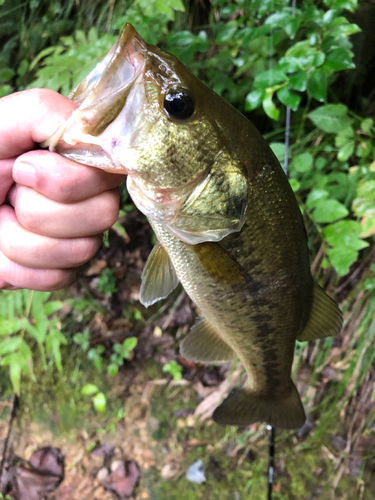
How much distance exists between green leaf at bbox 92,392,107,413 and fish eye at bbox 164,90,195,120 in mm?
1790

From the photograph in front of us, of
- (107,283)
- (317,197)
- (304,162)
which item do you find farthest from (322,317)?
(107,283)

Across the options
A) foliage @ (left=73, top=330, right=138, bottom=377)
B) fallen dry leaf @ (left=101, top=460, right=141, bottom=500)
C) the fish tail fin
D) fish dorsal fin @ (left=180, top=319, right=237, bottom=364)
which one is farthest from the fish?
fallen dry leaf @ (left=101, top=460, right=141, bottom=500)

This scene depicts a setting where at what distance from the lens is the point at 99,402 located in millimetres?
1907

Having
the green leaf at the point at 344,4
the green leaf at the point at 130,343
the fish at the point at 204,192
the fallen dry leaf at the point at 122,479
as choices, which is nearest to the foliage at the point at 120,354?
the green leaf at the point at 130,343

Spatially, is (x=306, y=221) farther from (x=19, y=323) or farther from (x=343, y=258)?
(x=19, y=323)

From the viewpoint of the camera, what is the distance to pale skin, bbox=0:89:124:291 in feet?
2.00

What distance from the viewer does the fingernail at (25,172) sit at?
62 centimetres

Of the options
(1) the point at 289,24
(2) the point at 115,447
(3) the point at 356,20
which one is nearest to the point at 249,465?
(2) the point at 115,447

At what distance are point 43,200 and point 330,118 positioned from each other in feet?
4.26

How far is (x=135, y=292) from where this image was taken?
2115 mm

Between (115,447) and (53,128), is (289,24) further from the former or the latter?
(115,447)

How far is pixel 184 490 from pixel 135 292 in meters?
1.13

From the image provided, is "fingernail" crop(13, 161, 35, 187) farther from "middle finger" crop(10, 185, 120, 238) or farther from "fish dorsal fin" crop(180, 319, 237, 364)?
"fish dorsal fin" crop(180, 319, 237, 364)

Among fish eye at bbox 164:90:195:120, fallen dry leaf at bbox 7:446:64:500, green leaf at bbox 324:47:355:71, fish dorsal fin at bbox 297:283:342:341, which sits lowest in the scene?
fallen dry leaf at bbox 7:446:64:500
